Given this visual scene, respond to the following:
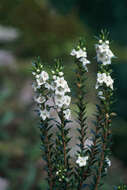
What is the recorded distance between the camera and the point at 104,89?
1.93 metres

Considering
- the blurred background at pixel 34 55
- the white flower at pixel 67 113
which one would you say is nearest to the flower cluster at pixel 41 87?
the white flower at pixel 67 113

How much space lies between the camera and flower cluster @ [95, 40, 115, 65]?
73.0 inches

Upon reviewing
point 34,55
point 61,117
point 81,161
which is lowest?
point 81,161

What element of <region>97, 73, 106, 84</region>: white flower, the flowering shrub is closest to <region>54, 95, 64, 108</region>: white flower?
the flowering shrub

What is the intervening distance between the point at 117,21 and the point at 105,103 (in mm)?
4889

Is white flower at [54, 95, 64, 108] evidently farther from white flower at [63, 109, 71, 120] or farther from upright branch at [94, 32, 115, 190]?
upright branch at [94, 32, 115, 190]

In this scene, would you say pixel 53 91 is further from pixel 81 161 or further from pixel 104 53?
pixel 81 161

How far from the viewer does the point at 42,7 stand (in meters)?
6.08

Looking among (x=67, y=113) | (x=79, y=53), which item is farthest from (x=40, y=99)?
(x=79, y=53)

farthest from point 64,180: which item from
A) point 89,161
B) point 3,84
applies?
point 3,84

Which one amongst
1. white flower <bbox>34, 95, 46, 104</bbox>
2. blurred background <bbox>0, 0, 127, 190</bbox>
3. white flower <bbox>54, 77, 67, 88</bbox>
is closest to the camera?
white flower <bbox>54, 77, 67, 88</bbox>

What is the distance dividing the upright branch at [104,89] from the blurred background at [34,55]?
1.92 metres

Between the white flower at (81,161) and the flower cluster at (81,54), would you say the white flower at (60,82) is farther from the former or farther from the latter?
the white flower at (81,161)

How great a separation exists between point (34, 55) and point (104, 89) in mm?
4545
